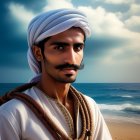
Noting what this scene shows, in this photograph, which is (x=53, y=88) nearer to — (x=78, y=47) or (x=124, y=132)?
(x=78, y=47)

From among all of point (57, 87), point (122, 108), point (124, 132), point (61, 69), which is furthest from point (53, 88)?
point (122, 108)

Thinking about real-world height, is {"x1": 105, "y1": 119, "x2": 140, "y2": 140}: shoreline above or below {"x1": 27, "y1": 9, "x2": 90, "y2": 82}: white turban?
below

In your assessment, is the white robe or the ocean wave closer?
the white robe

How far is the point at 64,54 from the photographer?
1935 millimetres

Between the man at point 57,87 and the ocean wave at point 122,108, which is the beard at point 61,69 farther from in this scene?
the ocean wave at point 122,108

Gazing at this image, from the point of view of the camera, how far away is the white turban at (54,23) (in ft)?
6.40

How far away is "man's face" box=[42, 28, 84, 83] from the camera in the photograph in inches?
76.0

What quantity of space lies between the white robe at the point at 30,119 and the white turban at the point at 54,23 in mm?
299

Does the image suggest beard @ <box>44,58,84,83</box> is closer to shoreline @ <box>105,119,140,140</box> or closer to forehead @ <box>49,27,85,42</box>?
forehead @ <box>49,27,85,42</box>

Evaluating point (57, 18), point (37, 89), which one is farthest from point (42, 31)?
point (37, 89)

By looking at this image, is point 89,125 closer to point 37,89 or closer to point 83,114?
point 83,114

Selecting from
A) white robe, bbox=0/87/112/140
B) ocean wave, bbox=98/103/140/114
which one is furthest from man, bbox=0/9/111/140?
ocean wave, bbox=98/103/140/114

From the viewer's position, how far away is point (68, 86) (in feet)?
6.82

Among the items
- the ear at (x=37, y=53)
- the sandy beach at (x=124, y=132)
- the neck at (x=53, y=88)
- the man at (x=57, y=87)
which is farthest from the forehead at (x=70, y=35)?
the sandy beach at (x=124, y=132)
